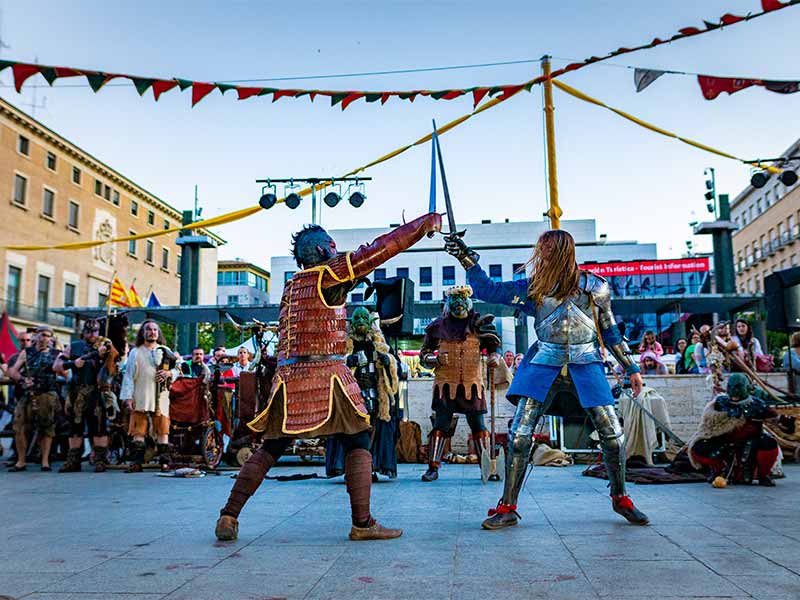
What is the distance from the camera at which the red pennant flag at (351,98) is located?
7.90 metres

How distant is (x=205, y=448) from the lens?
911cm

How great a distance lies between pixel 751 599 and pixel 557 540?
4.55 ft

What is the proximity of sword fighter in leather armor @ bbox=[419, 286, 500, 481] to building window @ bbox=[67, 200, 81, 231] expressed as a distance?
3827 centimetres

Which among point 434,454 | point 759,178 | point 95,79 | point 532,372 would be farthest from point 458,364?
point 759,178

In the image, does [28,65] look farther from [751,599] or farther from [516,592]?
[751,599]

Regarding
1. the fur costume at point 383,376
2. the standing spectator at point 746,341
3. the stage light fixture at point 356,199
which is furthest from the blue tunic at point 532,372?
the stage light fixture at point 356,199

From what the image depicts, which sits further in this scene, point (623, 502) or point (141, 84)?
point (141, 84)

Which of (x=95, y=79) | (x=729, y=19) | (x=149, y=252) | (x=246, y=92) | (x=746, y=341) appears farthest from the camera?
(x=149, y=252)

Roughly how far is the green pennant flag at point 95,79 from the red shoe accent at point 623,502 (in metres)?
5.77

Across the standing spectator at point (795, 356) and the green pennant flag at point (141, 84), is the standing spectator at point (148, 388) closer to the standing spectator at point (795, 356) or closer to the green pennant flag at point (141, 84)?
the green pennant flag at point (141, 84)

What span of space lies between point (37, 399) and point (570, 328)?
7244 mm

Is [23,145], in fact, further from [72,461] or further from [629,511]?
[629,511]

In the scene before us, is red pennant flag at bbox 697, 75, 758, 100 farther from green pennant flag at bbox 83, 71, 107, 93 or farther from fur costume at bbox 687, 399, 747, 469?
green pennant flag at bbox 83, 71, 107, 93

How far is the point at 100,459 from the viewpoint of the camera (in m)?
9.06
